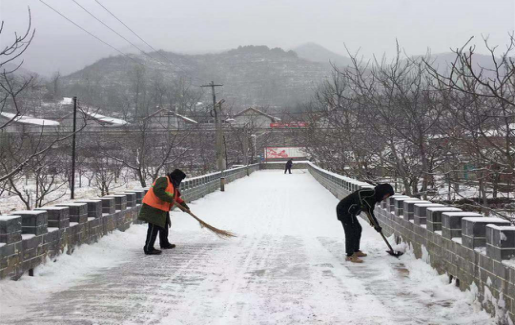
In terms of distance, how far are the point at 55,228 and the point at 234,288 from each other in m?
3.16

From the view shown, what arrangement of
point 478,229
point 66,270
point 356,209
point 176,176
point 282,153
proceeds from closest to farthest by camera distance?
point 478,229 < point 66,270 < point 356,209 < point 176,176 < point 282,153

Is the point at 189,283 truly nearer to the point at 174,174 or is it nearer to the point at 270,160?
the point at 174,174

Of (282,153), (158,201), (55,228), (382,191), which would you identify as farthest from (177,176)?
(282,153)

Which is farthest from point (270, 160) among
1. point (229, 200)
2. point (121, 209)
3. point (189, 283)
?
point (189, 283)

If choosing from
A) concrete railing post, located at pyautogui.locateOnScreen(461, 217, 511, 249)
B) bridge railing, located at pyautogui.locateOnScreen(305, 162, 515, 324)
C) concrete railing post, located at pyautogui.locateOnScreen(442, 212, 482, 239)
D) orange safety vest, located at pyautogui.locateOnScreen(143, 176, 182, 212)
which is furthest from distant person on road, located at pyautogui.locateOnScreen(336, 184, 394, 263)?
orange safety vest, located at pyautogui.locateOnScreen(143, 176, 182, 212)

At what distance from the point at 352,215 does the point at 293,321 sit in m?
3.55

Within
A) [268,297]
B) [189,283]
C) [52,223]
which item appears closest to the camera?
[268,297]

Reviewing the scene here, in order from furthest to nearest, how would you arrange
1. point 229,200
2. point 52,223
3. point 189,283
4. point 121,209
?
point 229,200 → point 121,209 → point 52,223 → point 189,283

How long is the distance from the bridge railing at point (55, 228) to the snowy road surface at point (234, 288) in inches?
7.4

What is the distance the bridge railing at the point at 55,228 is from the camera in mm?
6266

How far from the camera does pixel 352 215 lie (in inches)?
328

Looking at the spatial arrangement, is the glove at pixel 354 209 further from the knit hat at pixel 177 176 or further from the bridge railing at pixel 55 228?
the bridge railing at pixel 55 228

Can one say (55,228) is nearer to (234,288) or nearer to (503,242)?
(234,288)

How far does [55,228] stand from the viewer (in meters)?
7.88
